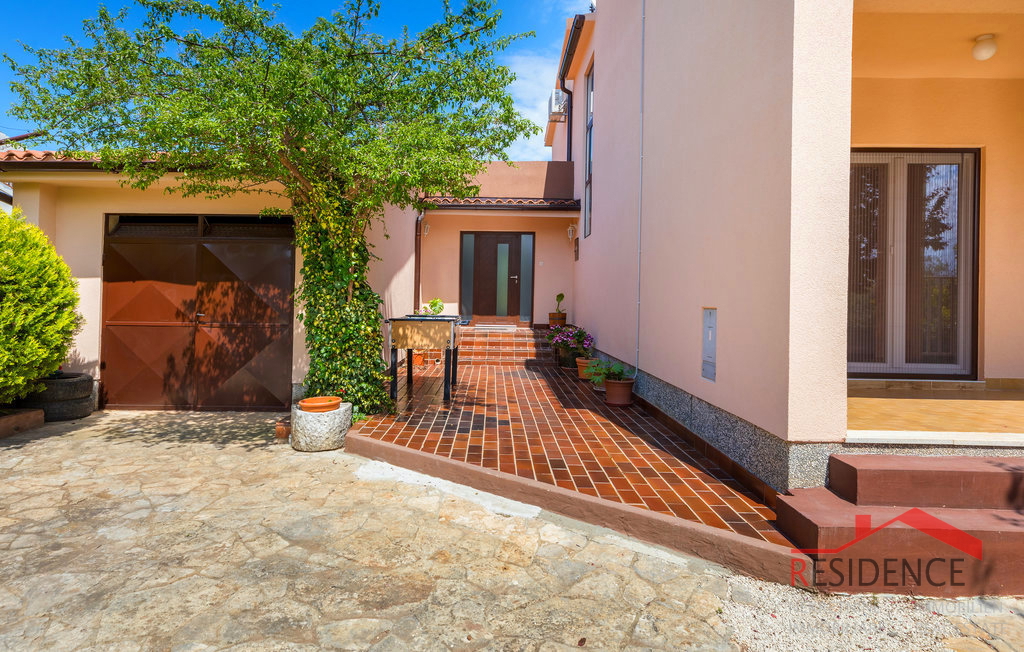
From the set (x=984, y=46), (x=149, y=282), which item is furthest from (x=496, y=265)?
(x=984, y=46)

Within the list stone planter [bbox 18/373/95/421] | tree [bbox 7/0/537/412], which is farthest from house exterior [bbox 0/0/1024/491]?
tree [bbox 7/0/537/412]

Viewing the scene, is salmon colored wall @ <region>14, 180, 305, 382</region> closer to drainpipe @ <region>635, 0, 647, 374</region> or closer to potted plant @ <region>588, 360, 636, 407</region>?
potted plant @ <region>588, 360, 636, 407</region>

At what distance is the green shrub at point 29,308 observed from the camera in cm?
489

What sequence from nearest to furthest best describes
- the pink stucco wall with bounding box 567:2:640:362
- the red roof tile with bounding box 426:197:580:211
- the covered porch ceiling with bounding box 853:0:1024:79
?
the covered porch ceiling with bounding box 853:0:1024:79 < the pink stucco wall with bounding box 567:2:640:362 < the red roof tile with bounding box 426:197:580:211

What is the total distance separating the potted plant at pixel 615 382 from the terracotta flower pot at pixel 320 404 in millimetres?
3420

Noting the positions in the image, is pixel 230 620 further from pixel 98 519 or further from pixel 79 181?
pixel 79 181

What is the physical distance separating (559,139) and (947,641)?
15765 millimetres

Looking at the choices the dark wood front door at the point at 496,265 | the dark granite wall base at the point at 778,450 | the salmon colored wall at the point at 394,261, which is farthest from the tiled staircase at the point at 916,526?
the dark wood front door at the point at 496,265

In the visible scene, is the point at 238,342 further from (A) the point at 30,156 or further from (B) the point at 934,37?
(B) the point at 934,37

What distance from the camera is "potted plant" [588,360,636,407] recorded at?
6.40 meters

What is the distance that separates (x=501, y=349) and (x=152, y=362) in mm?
6130

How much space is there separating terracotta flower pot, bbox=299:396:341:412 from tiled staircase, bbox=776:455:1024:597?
13.3ft

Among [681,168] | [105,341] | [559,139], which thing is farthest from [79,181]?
[559,139]

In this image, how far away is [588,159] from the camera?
35.4 feet
